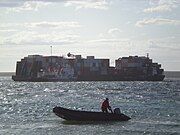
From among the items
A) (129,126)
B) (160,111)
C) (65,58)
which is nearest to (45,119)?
(129,126)

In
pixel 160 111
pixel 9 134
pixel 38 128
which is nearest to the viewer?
pixel 9 134

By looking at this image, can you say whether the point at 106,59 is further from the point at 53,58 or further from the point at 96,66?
the point at 53,58

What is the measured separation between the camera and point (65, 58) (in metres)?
190

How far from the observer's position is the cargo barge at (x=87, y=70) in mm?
177875

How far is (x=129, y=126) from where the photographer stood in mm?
33562

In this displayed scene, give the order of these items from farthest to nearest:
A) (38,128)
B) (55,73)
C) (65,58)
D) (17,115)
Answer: (65,58) → (55,73) → (17,115) → (38,128)

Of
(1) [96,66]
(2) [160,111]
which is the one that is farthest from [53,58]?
(2) [160,111]

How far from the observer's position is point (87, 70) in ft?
605

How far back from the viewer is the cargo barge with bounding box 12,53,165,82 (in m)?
178

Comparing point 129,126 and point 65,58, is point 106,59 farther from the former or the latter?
point 129,126

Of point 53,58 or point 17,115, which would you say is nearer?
point 17,115

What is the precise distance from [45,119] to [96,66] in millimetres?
144402

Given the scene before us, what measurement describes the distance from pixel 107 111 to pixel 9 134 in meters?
9.96

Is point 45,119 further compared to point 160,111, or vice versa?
A: point 160,111
